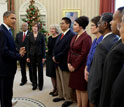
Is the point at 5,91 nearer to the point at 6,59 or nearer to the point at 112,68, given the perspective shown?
the point at 6,59

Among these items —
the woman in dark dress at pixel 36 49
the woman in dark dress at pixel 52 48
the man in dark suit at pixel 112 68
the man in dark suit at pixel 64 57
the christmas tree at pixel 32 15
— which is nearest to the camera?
the man in dark suit at pixel 112 68

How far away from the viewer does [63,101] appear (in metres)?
3.30

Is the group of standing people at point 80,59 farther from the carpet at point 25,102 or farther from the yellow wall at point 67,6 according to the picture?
the yellow wall at point 67,6

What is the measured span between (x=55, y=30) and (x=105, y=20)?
1802 mm

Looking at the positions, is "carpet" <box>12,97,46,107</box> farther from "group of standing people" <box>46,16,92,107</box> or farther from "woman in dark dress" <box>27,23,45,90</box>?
"woman in dark dress" <box>27,23,45,90</box>

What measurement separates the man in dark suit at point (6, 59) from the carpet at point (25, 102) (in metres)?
0.51

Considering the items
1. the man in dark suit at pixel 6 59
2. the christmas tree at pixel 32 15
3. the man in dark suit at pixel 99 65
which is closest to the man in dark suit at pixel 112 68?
the man in dark suit at pixel 99 65

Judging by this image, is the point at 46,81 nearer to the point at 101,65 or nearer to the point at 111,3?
the point at 101,65

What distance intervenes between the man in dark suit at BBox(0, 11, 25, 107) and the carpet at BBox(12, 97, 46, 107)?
1.68 feet

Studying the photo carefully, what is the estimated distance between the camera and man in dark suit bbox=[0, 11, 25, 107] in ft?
7.88

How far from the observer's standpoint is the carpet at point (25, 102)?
3115 millimetres

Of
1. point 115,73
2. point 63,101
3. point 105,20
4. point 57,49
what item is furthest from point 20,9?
point 115,73

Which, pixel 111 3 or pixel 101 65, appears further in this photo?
pixel 111 3

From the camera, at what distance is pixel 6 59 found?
2.48 metres
